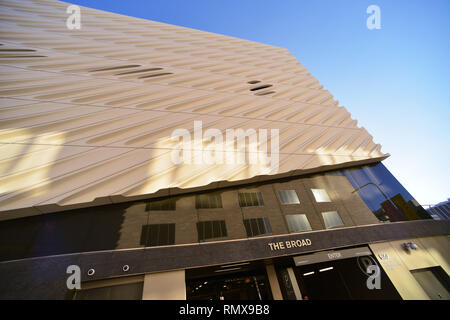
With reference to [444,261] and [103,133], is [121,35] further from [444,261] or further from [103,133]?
[444,261]

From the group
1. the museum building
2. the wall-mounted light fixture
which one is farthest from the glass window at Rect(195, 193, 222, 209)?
the wall-mounted light fixture

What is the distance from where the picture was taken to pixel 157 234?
20.9ft

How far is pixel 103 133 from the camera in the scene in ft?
24.5

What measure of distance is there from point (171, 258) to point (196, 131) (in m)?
5.40

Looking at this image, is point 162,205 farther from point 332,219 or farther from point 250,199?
point 332,219

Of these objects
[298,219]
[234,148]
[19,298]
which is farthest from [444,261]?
[19,298]

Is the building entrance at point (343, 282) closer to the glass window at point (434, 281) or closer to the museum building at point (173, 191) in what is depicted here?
the museum building at point (173, 191)

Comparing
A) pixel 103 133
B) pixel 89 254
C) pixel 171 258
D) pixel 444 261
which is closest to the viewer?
pixel 89 254

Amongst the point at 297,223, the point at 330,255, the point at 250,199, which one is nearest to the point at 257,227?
the point at 250,199

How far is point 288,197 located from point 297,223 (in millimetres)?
1210

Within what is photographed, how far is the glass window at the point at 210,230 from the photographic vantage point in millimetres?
6734

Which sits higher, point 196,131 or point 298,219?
point 196,131

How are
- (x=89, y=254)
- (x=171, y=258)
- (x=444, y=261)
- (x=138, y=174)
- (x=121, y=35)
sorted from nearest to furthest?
(x=89, y=254)
(x=171, y=258)
(x=138, y=174)
(x=444, y=261)
(x=121, y=35)

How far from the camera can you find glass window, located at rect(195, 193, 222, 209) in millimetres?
7410
